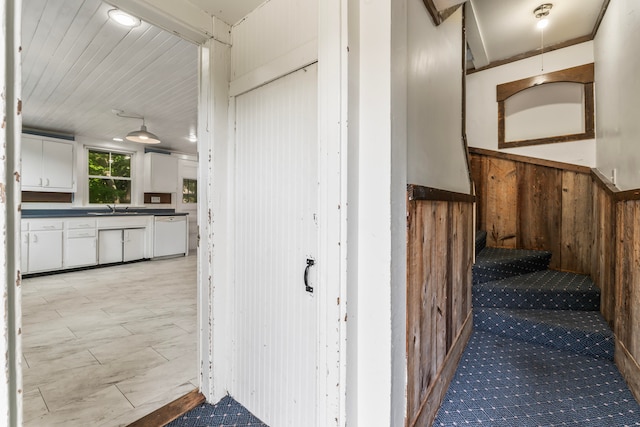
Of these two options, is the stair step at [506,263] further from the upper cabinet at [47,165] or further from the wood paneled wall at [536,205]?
the upper cabinet at [47,165]

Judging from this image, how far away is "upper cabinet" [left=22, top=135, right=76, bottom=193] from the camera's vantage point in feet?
15.7

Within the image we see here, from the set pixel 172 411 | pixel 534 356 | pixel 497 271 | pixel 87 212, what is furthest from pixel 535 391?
pixel 87 212

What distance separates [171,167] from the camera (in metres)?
6.68

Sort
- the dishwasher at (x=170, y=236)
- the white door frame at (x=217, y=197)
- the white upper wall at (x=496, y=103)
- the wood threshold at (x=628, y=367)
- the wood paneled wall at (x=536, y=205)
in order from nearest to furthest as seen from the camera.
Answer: the white door frame at (x=217, y=197) < the wood threshold at (x=628, y=367) < the wood paneled wall at (x=536, y=205) < the white upper wall at (x=496, y=103) < the dishwasher at (x=170, y=236)

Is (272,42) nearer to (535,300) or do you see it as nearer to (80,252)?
(535,300)

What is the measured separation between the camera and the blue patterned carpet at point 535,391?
4.91 ft

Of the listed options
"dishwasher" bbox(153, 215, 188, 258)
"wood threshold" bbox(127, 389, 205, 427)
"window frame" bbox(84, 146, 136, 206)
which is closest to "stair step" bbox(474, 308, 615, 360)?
"wood threshold" bbox(127, 389, 205, 427)

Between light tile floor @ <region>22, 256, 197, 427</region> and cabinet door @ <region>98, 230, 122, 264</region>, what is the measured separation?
1198mm

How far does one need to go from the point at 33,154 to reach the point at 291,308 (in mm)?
5936

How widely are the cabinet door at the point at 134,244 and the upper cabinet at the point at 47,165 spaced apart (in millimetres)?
1230

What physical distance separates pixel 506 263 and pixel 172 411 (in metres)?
2.90

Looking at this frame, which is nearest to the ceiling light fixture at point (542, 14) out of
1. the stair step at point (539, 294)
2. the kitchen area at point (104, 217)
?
the stair step at point (539, 294)

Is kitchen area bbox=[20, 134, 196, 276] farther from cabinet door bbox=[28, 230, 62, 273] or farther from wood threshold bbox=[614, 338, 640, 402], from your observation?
wood threshold bbox=[614, 338, 640, 402]

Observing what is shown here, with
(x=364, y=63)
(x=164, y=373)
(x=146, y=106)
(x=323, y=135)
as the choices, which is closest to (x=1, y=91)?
(x=323, y=135)
